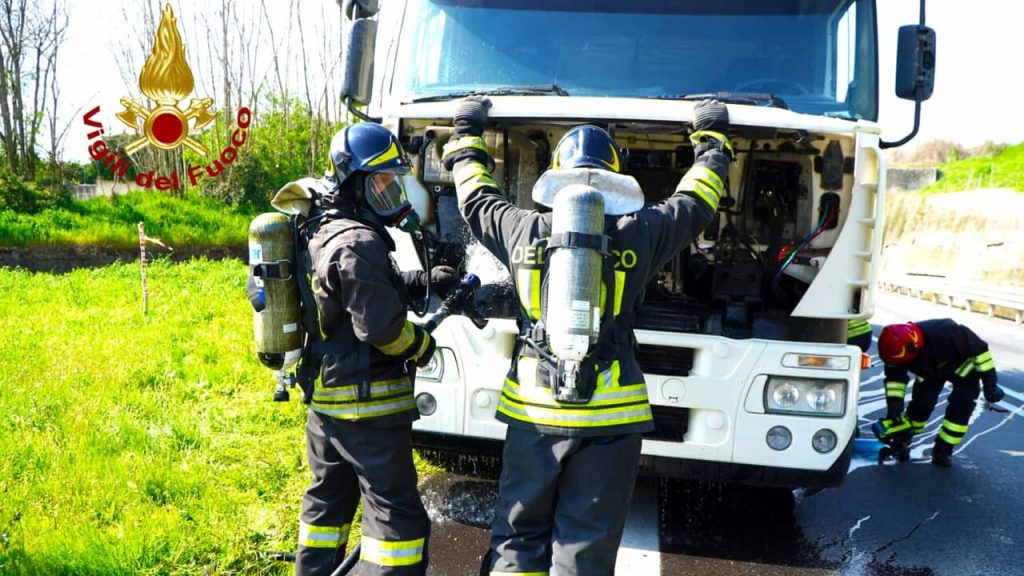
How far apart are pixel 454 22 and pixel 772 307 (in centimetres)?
222

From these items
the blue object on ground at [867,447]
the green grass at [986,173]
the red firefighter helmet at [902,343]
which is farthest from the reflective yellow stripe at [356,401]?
the green grass at [986,173]

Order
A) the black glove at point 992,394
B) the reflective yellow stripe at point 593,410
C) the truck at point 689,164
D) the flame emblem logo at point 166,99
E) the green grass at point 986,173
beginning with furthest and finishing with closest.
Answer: the green grass at point 986,173 → the flame emblem logo at point 166,99 → the black glove at point 992,394 → the truck at point 689,164 → the reflective yellow stripe at point 593,410

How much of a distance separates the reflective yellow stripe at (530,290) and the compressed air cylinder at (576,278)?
16 centimetres

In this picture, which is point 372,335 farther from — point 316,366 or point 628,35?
point 628,35

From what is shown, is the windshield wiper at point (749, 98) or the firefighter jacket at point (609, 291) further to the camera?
the windshield wiper at point (749, 98)

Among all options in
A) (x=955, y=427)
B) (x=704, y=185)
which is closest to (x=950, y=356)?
(x=955, y=427)

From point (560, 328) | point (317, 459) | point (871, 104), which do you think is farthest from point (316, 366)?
point (871, 104)

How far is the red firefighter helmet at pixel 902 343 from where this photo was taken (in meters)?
5.54

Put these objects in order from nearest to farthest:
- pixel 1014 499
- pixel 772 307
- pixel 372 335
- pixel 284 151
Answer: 1. pixel 372 335
2. pixel 772 307
3. pixel 1014 499
4. pixel 284 151

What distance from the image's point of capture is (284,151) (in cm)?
2256

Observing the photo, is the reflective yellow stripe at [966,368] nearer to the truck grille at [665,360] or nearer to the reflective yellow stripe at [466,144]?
the truck grille at [665,360]

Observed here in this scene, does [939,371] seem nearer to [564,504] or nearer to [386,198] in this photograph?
[564,504]

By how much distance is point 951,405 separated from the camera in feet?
18.3

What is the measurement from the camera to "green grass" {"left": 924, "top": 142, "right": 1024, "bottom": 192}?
40438 mm
